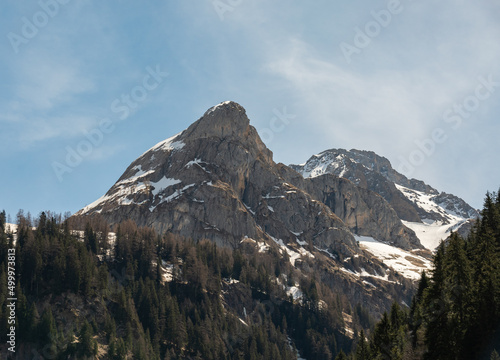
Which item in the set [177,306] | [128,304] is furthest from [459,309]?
[177,306]

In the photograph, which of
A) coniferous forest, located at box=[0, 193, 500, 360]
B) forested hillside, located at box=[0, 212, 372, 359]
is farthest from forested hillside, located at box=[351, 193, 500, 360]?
forested hillside, located at box=[0, 212, 372, 359]

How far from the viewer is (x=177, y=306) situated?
6526 inches

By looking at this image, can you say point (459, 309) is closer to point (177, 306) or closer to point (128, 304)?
point (128, 304)

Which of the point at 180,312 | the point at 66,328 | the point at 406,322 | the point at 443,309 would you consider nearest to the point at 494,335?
the point at 443,309

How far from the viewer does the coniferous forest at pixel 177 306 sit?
69.1 meters

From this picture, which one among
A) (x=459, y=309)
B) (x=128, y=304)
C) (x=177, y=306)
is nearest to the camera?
(x=459, y=309)

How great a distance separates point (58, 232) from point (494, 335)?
12845 centimetres

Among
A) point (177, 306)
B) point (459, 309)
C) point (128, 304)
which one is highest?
point (177, 306)

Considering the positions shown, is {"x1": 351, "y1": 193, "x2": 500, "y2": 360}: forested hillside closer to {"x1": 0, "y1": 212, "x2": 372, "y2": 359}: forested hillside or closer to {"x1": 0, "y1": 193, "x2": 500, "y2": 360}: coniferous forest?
{"x1": 0, "y1": 193, "x2": 500, "y2": 360}: coniferous forest

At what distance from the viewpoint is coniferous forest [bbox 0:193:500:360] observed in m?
69.1

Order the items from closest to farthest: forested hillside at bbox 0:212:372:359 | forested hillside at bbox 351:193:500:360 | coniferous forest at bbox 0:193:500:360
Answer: forested hillside at bbox 351:193:500:360 → coniferous forest at bbox 0:193:500:360 → forested hillside at bbox 0:212:372:359

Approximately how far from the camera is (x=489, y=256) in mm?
73750

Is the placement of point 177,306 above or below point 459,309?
above

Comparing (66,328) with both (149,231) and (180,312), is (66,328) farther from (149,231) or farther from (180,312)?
(149,231)
